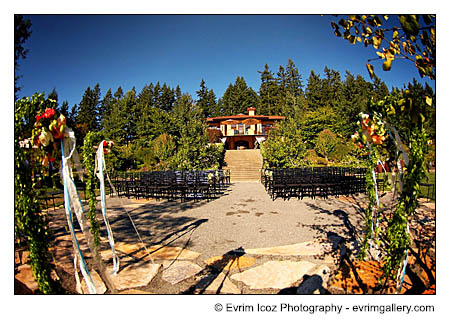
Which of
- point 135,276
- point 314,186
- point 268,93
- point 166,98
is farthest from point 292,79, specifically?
point 135,276

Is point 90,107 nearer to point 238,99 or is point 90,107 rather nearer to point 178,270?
point 238,99

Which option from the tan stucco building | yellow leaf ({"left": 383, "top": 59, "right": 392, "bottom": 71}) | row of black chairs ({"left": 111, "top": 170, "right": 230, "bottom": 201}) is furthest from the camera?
the tan stucco building

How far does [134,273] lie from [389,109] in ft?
12.9

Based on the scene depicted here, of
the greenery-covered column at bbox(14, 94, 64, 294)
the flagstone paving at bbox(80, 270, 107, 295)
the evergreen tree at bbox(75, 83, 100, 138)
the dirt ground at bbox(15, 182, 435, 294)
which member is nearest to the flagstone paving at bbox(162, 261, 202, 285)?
the dirt ground at bbox(15, 182, 435, 294)

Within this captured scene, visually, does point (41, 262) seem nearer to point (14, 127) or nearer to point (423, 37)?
point (14, 127)

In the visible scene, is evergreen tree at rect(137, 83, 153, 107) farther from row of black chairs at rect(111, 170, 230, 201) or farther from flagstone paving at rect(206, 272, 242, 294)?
flagstone paving at rect(206, 272, 242, 294)

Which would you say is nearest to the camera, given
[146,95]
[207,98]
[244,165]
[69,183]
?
[69,183]

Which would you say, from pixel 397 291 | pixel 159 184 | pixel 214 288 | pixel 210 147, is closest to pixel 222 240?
pixel 214 288

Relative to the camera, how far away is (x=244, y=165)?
24016 millimetres

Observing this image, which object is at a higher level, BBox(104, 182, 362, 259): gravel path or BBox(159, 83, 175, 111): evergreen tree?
BBox(159, 83, 175, 111): evergreen tree

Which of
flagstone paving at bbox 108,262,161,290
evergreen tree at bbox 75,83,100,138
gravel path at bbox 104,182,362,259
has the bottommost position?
gravel path at bbox 104,182,362,259

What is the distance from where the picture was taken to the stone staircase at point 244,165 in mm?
20594

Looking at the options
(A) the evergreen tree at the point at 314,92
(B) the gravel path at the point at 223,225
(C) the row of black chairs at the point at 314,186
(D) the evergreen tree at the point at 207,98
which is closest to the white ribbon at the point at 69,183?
(B) the gravel path at the point at 223,225

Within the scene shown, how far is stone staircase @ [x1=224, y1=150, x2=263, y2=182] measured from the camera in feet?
67.6
